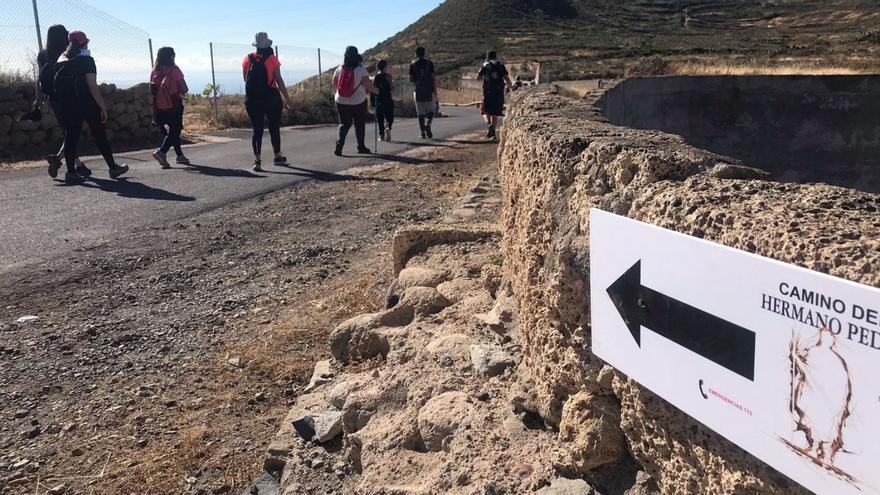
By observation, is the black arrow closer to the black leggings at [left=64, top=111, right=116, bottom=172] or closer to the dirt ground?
the dirt ground

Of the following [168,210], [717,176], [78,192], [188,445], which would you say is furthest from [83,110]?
[717,176]

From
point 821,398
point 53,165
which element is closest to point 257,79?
point 53,165

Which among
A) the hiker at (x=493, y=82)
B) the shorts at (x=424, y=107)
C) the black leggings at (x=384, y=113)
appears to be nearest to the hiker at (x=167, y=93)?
the black leggings at (x=384, y=113)

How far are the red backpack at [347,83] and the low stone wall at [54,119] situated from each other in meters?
5.20

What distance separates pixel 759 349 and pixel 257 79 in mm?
9347

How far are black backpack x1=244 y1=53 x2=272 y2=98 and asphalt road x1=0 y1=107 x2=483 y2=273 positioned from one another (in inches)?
43.4

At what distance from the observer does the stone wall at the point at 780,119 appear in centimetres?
920

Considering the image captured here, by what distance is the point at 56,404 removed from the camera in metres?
4.01

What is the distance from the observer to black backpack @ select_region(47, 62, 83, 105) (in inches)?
351

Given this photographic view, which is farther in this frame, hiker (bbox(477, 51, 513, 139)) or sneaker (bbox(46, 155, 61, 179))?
hiker (bbox(477, 51, 513, 139))

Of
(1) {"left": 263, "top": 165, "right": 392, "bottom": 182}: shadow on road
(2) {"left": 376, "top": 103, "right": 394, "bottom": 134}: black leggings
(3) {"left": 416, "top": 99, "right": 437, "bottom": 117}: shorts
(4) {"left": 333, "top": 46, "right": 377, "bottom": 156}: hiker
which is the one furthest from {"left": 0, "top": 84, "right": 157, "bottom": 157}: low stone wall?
(3) {"left": 416, "top": 99, "right": 437, "bottom": 117}: shorts

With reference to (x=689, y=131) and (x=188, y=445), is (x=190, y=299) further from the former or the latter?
(x=689, y=131)

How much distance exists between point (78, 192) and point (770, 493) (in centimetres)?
877

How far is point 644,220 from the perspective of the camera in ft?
6.76
